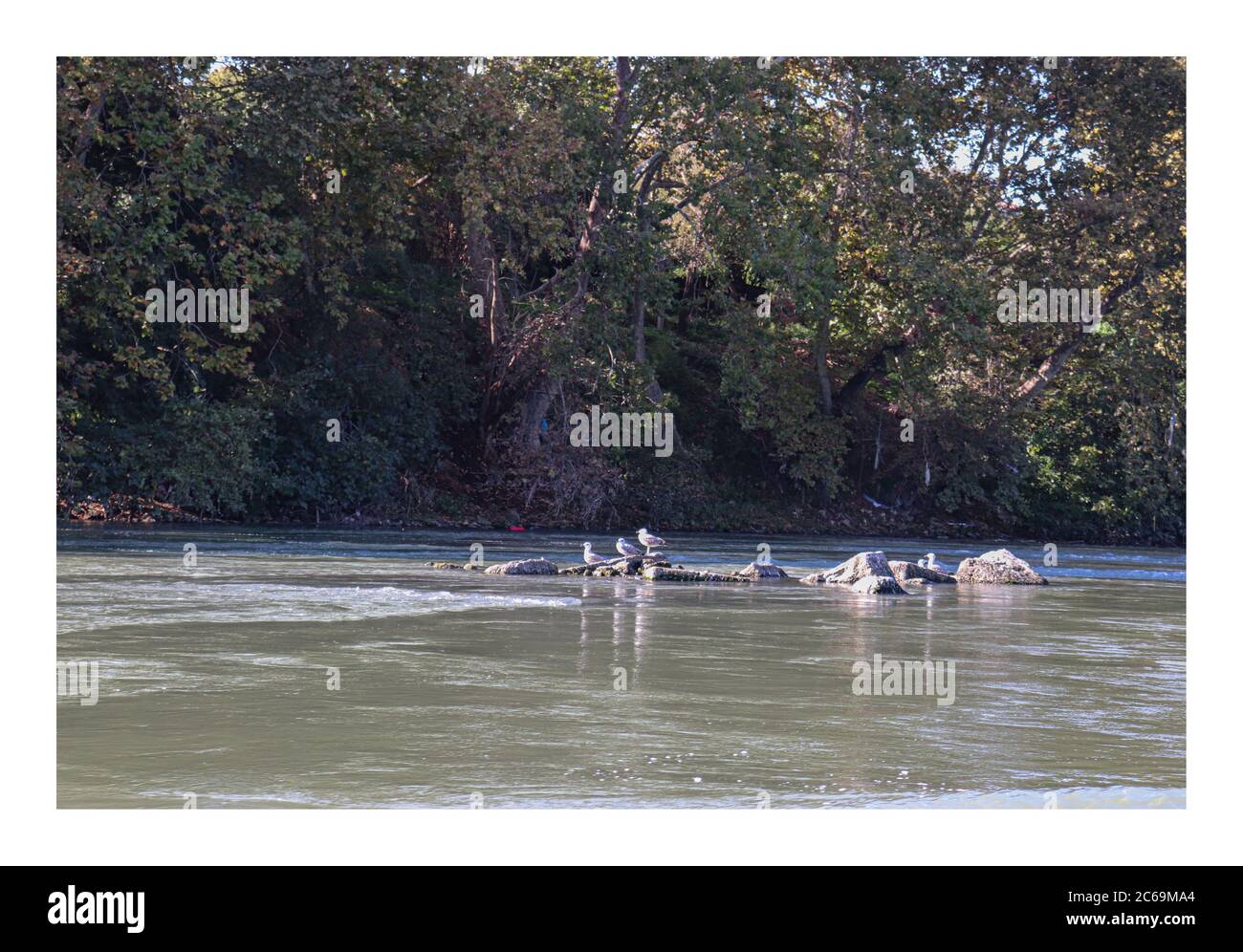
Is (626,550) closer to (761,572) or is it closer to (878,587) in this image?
(761,572)

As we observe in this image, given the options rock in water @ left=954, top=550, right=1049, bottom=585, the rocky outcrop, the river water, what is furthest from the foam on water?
rock in water @ left=954, top=550, right=1049, bottom=585

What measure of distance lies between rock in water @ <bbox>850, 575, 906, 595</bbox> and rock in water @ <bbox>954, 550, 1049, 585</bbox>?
2.17 metres

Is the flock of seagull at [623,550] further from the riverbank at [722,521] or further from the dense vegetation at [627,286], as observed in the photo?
the riverbank at [722,521]

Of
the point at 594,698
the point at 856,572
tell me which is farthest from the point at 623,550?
the point at 594,698

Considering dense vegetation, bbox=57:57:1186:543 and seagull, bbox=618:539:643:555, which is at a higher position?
dense vegetation, bbox=57:57:1186:543

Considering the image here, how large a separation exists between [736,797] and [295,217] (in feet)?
65.1

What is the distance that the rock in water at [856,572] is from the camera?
54.4 ft

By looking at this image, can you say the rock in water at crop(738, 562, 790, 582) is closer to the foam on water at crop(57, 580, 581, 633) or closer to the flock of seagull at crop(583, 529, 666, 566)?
the flock of seagull at crop(583, 529, 666, 566)

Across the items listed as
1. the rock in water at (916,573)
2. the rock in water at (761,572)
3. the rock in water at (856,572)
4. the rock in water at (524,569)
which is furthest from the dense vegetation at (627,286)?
the rock in water at (916,573)

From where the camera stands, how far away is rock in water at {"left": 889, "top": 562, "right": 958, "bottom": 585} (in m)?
17.2

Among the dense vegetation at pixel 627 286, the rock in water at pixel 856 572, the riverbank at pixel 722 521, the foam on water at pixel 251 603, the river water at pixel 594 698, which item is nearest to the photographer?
the river water at pixel 594 698

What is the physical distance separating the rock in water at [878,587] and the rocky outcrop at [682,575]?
152 cm

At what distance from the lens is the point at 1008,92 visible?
31188mm
